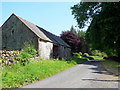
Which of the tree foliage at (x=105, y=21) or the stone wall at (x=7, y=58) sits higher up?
the tree foliage at (x=105, y=21)

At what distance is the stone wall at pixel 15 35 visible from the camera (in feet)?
50.4

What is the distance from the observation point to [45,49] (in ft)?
54.0

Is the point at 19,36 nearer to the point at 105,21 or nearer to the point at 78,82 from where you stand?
the point at 105,21

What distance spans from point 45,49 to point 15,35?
461 centimetres

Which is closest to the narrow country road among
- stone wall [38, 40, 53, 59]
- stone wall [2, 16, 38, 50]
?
stone wall [38, 40, 53, 59]

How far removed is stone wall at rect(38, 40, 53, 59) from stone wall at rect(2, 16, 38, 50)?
0.86 m

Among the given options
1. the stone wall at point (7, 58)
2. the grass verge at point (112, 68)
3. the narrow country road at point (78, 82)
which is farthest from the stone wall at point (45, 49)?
the grass verge at point (112, 68)

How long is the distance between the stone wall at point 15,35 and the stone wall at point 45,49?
86 cm

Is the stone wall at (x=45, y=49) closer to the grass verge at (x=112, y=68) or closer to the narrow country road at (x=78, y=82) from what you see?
the narrow country road at (x=78, y=82)

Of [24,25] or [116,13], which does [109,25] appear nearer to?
[116,13]

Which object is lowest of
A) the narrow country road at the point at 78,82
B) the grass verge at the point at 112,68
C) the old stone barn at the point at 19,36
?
the grass verge at the point at 112,68

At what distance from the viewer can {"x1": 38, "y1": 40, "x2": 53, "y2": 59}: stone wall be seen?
15183 millimetres

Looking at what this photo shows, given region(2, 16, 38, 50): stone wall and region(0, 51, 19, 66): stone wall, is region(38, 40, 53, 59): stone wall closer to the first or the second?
region(2, 16, 38, 50): stone wall

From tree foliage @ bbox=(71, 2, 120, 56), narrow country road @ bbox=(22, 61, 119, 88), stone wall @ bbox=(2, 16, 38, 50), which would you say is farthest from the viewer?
stone wall @ bbox=(2, 16, 38, 50)
